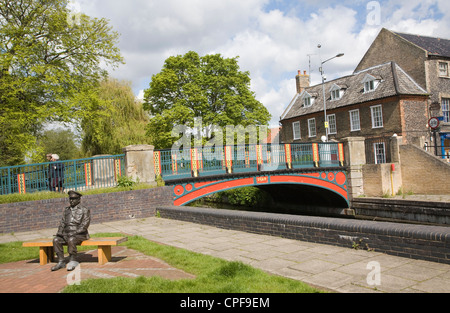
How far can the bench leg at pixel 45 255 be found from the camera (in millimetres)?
5820

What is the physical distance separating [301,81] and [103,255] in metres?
37.9

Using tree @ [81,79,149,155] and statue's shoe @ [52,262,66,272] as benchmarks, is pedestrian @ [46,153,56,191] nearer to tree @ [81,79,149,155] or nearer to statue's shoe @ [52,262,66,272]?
statue's shoe @ [52,262,66,272]

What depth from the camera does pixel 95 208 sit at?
37.5 feet

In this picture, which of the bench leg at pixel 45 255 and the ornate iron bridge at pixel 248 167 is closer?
the bench leg at pixel 45 255

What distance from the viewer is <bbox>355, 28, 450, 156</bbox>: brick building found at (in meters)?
27.6

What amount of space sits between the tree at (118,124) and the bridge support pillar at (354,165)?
1512 centimetres

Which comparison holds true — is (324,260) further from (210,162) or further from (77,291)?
(210,162)

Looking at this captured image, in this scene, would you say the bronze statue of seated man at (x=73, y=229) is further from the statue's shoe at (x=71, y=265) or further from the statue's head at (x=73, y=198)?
the statue's shoe at (x=71, y=265)

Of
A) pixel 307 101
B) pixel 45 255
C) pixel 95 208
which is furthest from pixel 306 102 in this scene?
pixel 45 255

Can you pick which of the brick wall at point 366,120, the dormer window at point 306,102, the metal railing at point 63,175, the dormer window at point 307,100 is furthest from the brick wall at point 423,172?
the metal railing at point 63,175

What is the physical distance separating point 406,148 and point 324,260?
18071 mm

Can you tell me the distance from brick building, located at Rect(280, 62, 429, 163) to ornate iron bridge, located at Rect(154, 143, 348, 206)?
184 inches

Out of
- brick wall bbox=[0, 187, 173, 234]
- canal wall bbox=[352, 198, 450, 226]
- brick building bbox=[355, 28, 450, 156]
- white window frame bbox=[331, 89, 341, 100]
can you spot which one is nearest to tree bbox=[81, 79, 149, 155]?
brick wall bbox=[0, 187, 173, 234]
